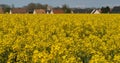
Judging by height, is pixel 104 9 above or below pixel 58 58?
below

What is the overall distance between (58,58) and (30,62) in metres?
0.62

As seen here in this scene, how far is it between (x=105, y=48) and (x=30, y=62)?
1.42 meters

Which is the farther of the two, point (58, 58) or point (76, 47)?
point (76, 47)

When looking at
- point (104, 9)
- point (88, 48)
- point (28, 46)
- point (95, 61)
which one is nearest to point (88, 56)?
point (88, 48)

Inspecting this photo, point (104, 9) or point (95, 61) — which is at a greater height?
point (95, 61)

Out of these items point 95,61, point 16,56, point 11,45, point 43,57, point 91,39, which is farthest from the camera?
point 91,39

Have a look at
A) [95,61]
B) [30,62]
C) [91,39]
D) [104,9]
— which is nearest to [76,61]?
[95,61]

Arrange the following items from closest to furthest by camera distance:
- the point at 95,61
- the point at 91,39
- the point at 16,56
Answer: the point at 95,61 < the point at 16,56 < the point at 91,39

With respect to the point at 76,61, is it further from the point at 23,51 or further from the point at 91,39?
the point at 91,39

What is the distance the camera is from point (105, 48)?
720cm

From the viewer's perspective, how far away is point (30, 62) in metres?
6.66

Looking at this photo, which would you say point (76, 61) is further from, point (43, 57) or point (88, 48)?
point (88, 48)

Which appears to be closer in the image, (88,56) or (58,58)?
(58,58)

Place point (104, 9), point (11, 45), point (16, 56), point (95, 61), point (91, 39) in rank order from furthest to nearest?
point (104, 9) → point (91, 39) → point (11, 45) → point (16, 56) → point (95, 61)
